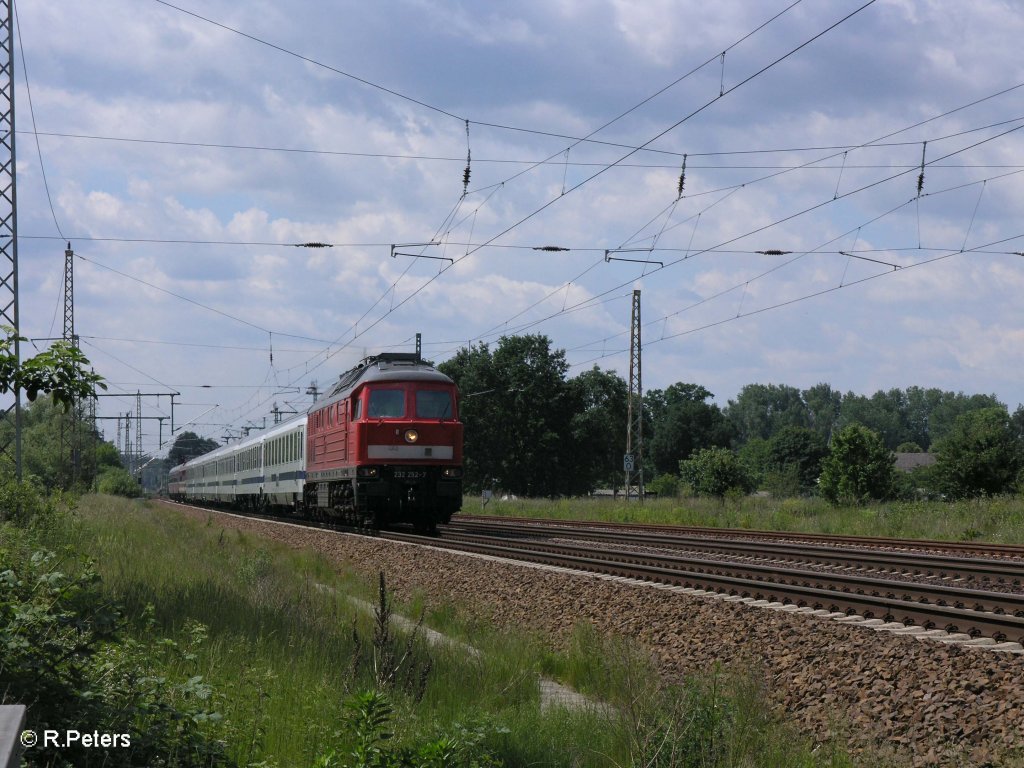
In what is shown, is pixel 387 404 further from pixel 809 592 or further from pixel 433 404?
pixel 809 592

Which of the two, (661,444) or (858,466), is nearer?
(858,466)

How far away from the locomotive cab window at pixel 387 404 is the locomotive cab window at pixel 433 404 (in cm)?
40

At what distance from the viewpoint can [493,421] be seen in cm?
8100

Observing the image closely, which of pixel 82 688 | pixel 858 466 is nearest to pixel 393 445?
pixel 82 688

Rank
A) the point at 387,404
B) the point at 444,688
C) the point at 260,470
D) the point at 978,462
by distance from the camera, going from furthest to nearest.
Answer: the point at 260,470 < the point at 978,462 < the point at 387,404 < the point at 444,688

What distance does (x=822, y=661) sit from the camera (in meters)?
8.51

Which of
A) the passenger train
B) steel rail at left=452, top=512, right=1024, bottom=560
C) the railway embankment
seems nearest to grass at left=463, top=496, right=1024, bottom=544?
steel rail at left=452, top=512, right=1024, bottom=560

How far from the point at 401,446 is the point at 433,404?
128cm

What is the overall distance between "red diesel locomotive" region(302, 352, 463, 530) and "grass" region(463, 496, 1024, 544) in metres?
8.63

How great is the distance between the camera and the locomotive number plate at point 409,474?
24.2 m

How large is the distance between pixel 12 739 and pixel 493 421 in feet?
257

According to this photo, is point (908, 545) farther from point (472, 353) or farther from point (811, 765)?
point (472, 353)

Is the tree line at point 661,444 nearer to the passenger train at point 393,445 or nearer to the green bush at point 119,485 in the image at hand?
the passenger train at point 393,445

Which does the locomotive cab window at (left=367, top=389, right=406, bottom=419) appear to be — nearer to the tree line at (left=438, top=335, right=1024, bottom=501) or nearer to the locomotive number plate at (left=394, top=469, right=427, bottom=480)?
the locomotive number plate at (left=394, top=469, right=427, bottom=480)
